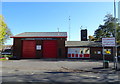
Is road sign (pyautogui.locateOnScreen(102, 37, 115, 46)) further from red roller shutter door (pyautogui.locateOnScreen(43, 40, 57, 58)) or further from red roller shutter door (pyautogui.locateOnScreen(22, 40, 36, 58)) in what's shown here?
red roller shutter door (pyautogui.locateOnScreen(22, 40, 36, 58))

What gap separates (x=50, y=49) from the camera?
1131 inches

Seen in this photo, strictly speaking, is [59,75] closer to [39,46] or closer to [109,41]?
[109,41]

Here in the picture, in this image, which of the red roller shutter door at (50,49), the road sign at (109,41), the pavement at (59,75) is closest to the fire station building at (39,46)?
the red roller shutter door at (50,49)

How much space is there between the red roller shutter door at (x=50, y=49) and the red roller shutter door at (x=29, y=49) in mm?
2303

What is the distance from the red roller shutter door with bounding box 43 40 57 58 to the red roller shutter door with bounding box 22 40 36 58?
2303mm

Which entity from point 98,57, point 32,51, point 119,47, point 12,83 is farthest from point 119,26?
point 12,83

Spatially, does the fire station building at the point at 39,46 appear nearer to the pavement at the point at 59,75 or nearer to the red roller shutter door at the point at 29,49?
the red roller shutter door at the point at 29,49

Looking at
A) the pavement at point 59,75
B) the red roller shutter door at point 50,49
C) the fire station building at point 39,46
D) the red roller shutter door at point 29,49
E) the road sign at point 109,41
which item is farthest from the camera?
the red roller shutter door at point 29,49

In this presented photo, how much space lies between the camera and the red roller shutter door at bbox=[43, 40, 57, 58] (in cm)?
2864

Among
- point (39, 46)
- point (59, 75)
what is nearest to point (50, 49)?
point (39, 46)

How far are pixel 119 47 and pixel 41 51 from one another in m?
15.7

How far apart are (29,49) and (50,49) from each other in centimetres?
443

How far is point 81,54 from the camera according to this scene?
28.3 m

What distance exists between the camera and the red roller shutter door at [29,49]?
94.6 ft
